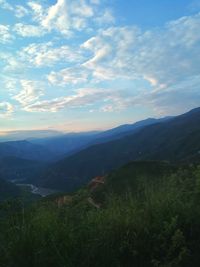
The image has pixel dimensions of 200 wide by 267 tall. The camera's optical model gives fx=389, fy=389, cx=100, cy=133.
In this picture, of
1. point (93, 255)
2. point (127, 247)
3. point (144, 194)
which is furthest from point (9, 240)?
point (144, 194)

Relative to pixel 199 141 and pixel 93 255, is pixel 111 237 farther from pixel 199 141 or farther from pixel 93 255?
pixel 199 141

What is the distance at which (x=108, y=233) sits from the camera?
6.65 metres

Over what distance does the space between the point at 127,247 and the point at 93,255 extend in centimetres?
70

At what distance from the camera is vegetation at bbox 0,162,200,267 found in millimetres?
6148

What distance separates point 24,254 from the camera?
20.4 ft

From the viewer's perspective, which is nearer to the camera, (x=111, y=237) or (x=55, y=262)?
(x=55, y=262)

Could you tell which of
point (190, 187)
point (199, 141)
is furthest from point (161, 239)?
point (199, 141)

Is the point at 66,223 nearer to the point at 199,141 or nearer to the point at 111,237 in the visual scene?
the point at 111,237

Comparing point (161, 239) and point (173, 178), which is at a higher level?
point (173, 178)

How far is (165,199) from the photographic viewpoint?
24.3 feet

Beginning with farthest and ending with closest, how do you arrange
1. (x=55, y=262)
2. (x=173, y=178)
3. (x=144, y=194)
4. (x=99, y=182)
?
(x=99, y=182) < (x=173, y=178) < (x=144, y=194) < (x=55, y=262)

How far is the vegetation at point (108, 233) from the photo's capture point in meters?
6.15

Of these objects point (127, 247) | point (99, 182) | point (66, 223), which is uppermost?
point (66, 223)

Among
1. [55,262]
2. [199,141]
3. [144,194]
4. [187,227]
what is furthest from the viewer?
[199,141]
